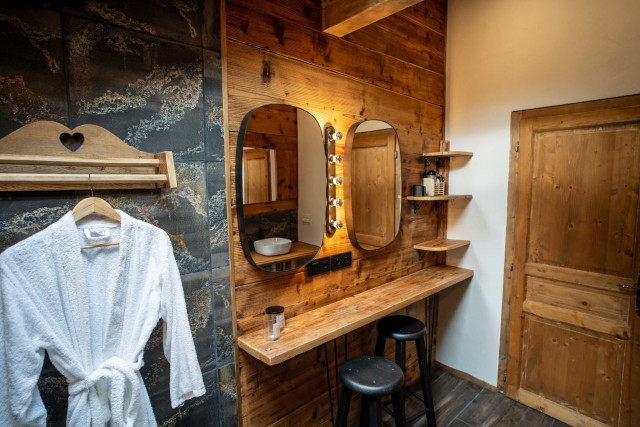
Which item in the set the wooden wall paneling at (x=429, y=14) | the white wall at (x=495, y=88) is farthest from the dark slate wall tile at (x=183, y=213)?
the white wall at (x=495, y=88)

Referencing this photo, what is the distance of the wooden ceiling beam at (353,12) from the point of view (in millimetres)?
1557

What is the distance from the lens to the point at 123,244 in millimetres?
1166

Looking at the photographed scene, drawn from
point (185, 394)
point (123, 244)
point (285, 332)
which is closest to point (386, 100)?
point (285, 332)

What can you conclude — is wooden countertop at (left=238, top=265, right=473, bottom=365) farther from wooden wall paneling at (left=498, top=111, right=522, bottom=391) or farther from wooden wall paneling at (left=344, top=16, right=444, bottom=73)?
wooden wall paneling at (left=344, top=16, right=444, bottom=73)

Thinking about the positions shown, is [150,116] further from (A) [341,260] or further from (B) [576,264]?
(B) [576,264]

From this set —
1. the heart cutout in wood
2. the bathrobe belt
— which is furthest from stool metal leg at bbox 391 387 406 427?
the heart cutout in wood

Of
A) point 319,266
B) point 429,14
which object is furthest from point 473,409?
point 429,14

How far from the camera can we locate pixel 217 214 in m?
1.46

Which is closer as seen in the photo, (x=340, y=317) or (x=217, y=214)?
(x=217, y=214)

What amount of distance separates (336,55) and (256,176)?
92 centimetres

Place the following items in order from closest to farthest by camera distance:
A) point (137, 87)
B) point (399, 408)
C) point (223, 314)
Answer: point (137, 87) → point (223, 314) → point (399, 408)

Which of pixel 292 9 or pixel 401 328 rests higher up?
pixel 292 9

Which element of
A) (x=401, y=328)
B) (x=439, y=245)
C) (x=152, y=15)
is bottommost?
(x=401, y=328)

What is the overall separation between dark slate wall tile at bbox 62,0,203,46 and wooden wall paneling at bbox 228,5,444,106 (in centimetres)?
18
